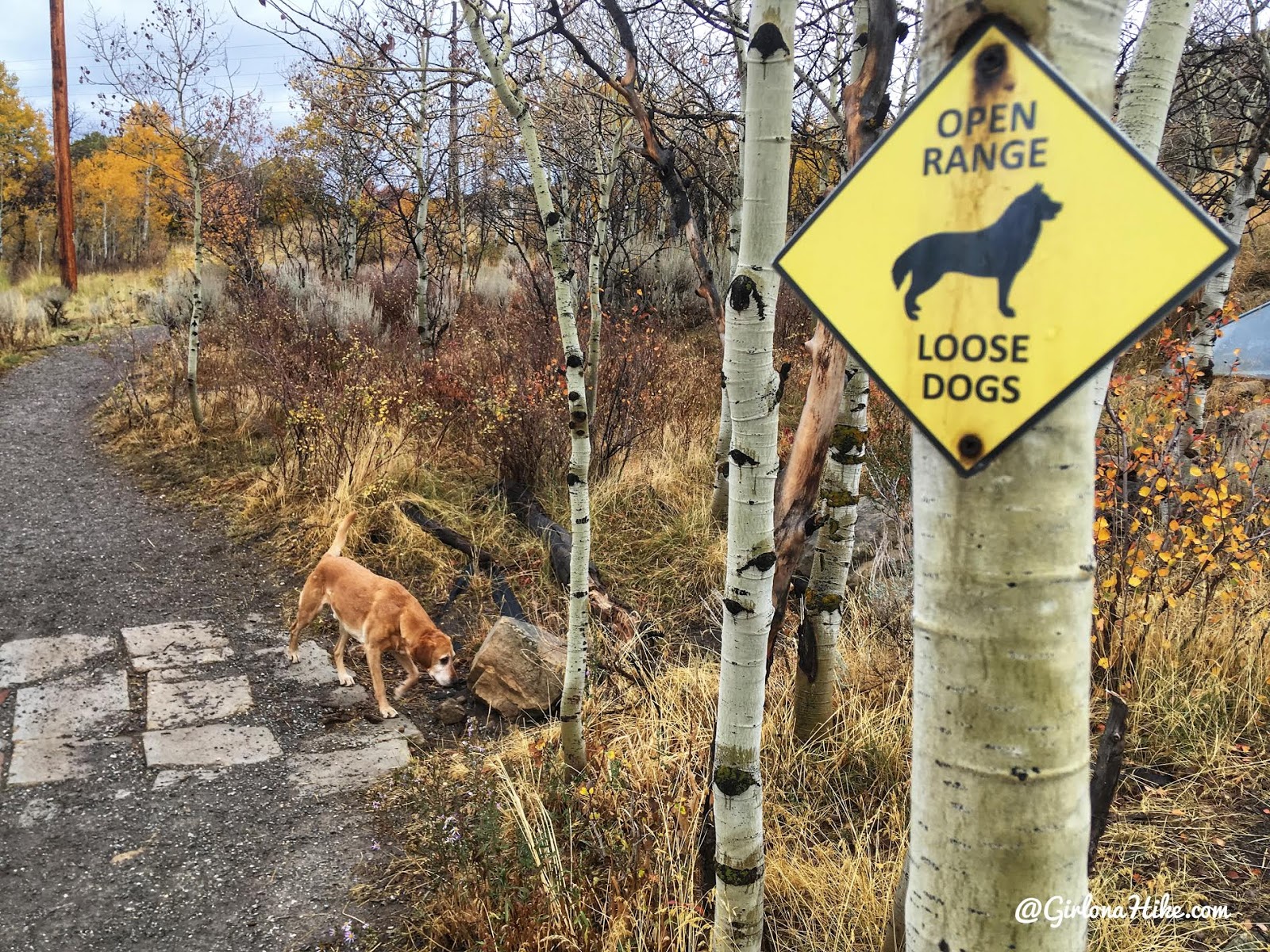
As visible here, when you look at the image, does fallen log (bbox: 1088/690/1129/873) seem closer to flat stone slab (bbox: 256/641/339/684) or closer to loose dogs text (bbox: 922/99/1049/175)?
loose dogs text (bbox: 922/99/1049/175)

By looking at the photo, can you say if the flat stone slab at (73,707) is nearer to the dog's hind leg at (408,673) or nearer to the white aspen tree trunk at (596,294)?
the dog's hind leg at (408,673)

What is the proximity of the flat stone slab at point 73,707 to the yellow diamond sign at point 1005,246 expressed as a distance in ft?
14.7

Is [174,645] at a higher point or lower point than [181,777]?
higher

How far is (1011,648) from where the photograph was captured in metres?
0.87

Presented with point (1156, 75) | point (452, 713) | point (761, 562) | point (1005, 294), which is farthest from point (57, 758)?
point (1156, 75)

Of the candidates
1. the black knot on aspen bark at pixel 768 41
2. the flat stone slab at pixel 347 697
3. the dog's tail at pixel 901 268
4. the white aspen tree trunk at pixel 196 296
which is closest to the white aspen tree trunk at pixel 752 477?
the black knot on aspen bark at pixel 768 41

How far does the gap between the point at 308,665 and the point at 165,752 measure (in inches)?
39.8

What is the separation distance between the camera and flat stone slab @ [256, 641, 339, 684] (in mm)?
4691

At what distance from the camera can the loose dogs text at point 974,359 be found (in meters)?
0.84

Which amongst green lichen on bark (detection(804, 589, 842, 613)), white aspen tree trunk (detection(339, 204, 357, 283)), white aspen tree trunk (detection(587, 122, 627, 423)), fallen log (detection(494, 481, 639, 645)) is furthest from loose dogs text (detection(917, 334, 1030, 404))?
white aspen tree trunk (detection(339, 204, 357, 283))

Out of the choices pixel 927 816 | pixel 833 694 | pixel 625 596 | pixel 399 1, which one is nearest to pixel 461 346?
pixel 399 1

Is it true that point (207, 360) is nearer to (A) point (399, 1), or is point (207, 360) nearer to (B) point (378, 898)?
(A) point (399, 1)

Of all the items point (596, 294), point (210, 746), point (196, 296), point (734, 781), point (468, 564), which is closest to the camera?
point (734, 781)

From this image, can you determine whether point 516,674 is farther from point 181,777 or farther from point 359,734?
point 181,777
